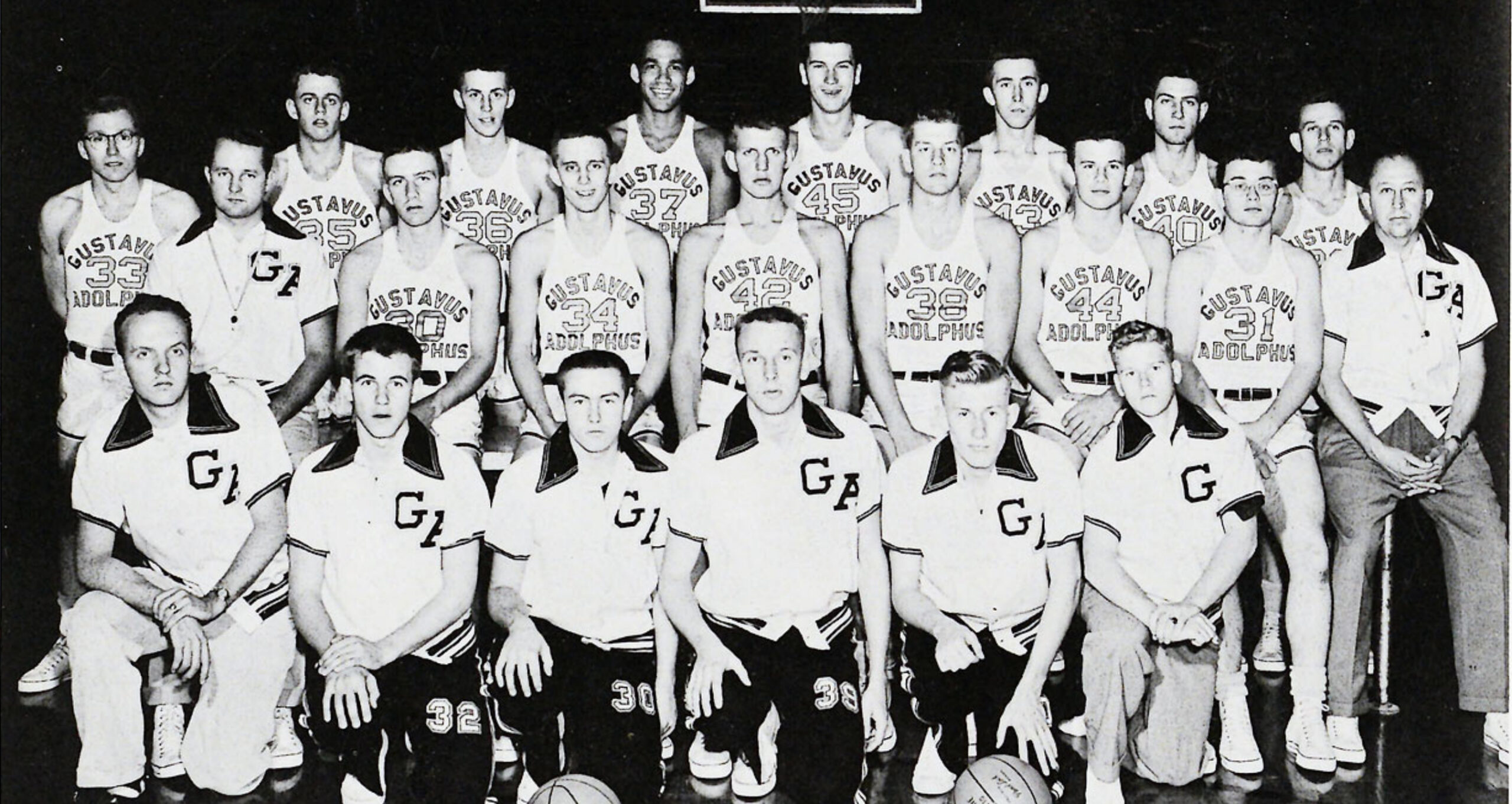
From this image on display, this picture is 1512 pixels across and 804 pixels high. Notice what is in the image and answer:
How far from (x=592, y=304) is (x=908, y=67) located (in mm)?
1164

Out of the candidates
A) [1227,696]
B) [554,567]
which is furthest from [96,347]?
[1227,696]

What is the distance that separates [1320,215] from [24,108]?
148 inches

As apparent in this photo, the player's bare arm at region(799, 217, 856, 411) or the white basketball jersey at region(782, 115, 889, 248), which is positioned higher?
the white basketball jersey at region(782, 115, 889, 248)

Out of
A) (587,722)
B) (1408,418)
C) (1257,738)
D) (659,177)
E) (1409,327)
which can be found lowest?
(1257,738)

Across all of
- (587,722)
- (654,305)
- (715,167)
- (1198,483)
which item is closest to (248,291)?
(654,305)

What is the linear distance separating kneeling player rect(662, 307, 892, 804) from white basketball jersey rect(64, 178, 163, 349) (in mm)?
1682

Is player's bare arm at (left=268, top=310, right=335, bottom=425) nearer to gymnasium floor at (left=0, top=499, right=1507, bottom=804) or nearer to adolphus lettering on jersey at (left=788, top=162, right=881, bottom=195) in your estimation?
gymnasium floor at (left=0, top=499, right=1507, bottom=804)

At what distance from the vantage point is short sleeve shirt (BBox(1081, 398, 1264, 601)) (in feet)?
12.5

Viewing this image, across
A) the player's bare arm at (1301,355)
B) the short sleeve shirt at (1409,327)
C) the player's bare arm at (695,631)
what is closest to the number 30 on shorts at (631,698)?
the player's bare arm at (695,631)

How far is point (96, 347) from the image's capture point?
397cm

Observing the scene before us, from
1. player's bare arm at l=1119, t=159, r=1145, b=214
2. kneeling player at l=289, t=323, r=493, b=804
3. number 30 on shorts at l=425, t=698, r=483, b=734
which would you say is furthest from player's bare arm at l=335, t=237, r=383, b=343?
player's bare arm at l=1119, t=159, r=1145, b=214

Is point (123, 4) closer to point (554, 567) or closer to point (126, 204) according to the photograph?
point (126, 204)

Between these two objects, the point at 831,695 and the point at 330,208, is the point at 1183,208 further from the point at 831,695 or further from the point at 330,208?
the point at 330,208

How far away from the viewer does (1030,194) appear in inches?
163
